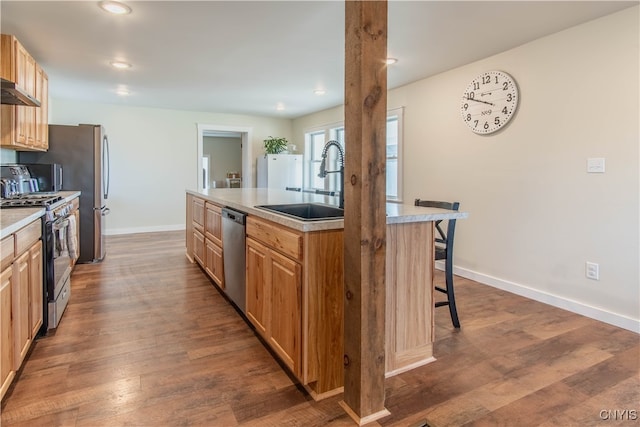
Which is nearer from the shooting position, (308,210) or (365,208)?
(365,208)

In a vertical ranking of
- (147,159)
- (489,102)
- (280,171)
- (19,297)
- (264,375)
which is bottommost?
(264,375)

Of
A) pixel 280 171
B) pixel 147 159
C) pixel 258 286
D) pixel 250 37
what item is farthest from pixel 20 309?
pixel 280 171

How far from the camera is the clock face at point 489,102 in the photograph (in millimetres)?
3414

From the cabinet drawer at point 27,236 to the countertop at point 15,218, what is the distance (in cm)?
3

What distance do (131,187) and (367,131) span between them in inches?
232

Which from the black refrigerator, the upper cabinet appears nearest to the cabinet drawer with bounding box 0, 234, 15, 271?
the upper cabinet

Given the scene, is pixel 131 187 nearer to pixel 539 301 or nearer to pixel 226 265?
pixel 226 265

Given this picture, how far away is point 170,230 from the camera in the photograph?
6699 mm

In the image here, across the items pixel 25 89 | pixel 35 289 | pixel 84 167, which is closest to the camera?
pixel 35 289

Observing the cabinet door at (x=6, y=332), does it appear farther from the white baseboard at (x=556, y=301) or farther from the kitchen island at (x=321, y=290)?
the white baseboard at (x=556, y=301)

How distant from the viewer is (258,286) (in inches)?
91.7

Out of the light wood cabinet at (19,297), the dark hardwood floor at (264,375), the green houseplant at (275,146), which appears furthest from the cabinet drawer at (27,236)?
the green houseplant at (275,146)

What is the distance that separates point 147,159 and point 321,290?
5.63m

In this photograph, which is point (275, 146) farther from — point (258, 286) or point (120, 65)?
point (258, 286)
